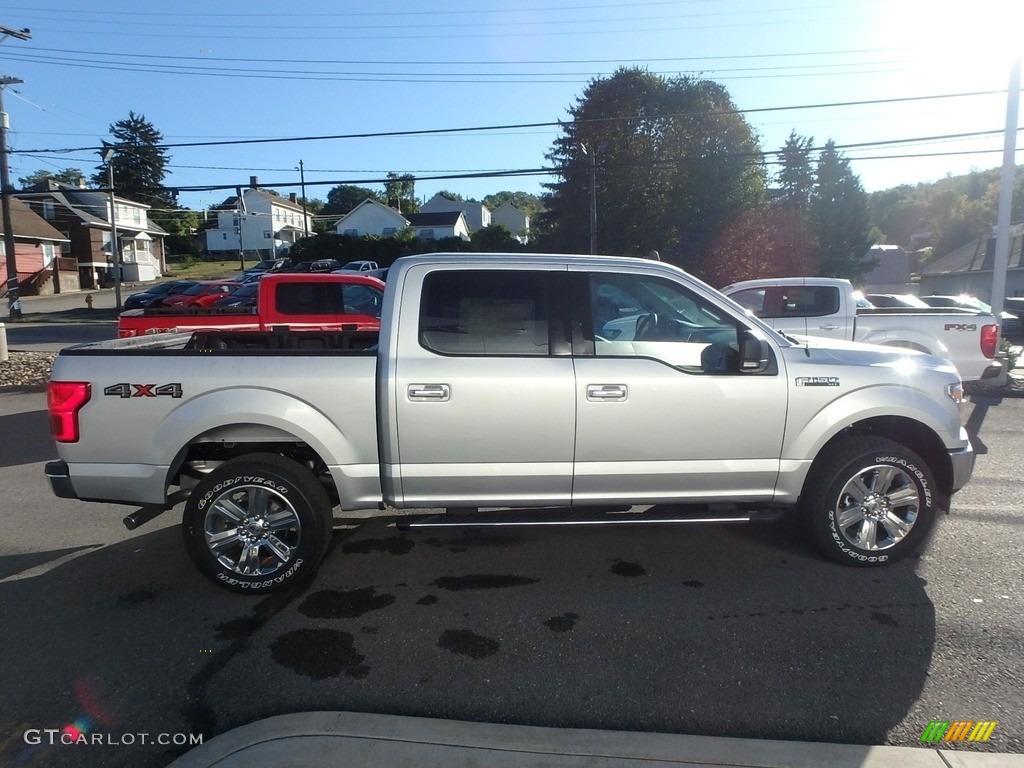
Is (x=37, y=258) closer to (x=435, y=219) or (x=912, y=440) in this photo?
(x=435, y=219)

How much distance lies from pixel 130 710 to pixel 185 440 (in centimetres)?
148

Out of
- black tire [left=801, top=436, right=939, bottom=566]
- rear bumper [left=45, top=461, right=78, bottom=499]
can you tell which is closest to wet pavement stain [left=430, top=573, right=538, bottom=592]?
black tire [left=801, top=436, right=939, bottom=566]

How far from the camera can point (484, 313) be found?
14.5 ft

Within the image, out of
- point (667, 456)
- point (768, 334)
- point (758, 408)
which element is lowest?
point (667, 456)

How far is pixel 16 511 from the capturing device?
6148 mm

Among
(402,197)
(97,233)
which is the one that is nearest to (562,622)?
(97,233)

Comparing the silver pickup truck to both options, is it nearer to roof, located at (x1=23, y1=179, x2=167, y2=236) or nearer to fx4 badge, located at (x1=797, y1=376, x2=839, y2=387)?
fx4 badge, located at (x1=797, y1=376, x2=839, y2=387)

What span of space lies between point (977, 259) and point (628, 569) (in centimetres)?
5025

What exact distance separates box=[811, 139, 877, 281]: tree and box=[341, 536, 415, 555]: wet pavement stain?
150ft

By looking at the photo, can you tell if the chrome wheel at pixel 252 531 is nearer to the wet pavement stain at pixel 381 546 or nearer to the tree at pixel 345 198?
the wet pavement stain at pixel 381 546

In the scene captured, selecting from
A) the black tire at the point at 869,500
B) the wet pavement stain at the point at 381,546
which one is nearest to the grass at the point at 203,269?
the wet pavement stain at the point at 381,546

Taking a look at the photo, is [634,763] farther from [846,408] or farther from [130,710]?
[846,408]

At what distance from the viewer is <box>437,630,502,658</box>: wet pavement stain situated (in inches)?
148

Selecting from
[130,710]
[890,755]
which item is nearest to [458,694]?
[130,710]
